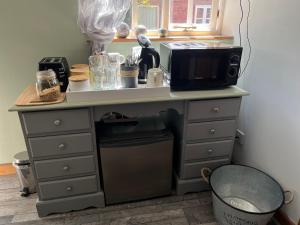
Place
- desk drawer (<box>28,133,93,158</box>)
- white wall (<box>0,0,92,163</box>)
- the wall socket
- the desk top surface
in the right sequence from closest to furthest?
1. the desk top surface
2. desk drawer (<box>28,133,93,158</box>)
3. white wall (<box>0,0,92,163</box>)
4. the wall socket

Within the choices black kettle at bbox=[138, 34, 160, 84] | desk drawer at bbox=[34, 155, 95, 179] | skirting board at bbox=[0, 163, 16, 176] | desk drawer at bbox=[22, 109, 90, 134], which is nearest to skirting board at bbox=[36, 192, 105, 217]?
desk drawer at bbox=[34, 155, 95, 179]

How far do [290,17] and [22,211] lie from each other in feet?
6.90

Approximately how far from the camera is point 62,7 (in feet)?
5.40

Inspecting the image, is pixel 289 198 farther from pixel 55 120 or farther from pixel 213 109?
pixel 55 120

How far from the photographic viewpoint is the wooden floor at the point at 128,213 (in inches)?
61.1

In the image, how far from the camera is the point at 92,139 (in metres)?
1.44

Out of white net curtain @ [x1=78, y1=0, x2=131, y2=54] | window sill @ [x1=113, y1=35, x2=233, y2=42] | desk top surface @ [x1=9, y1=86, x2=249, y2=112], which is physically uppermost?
white net curtain @ [x1=78, y1=0, x2=131, y2=54]

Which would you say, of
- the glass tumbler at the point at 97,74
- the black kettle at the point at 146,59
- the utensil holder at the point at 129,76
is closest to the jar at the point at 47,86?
the glass tumbler at the point at 97,74

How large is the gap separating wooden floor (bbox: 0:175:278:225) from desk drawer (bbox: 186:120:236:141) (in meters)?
0.50

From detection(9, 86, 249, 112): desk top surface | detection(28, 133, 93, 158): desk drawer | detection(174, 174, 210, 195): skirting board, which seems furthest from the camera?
detection(174, 174, 210, 195): skirting board

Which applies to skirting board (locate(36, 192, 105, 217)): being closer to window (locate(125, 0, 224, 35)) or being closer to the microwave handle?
the microwave handle

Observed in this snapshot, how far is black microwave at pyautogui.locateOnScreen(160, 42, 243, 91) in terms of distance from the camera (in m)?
1.44

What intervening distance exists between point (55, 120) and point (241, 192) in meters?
1.34

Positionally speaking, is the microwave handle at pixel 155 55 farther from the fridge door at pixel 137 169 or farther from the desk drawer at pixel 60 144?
the desk drawer at pixel 60 144
